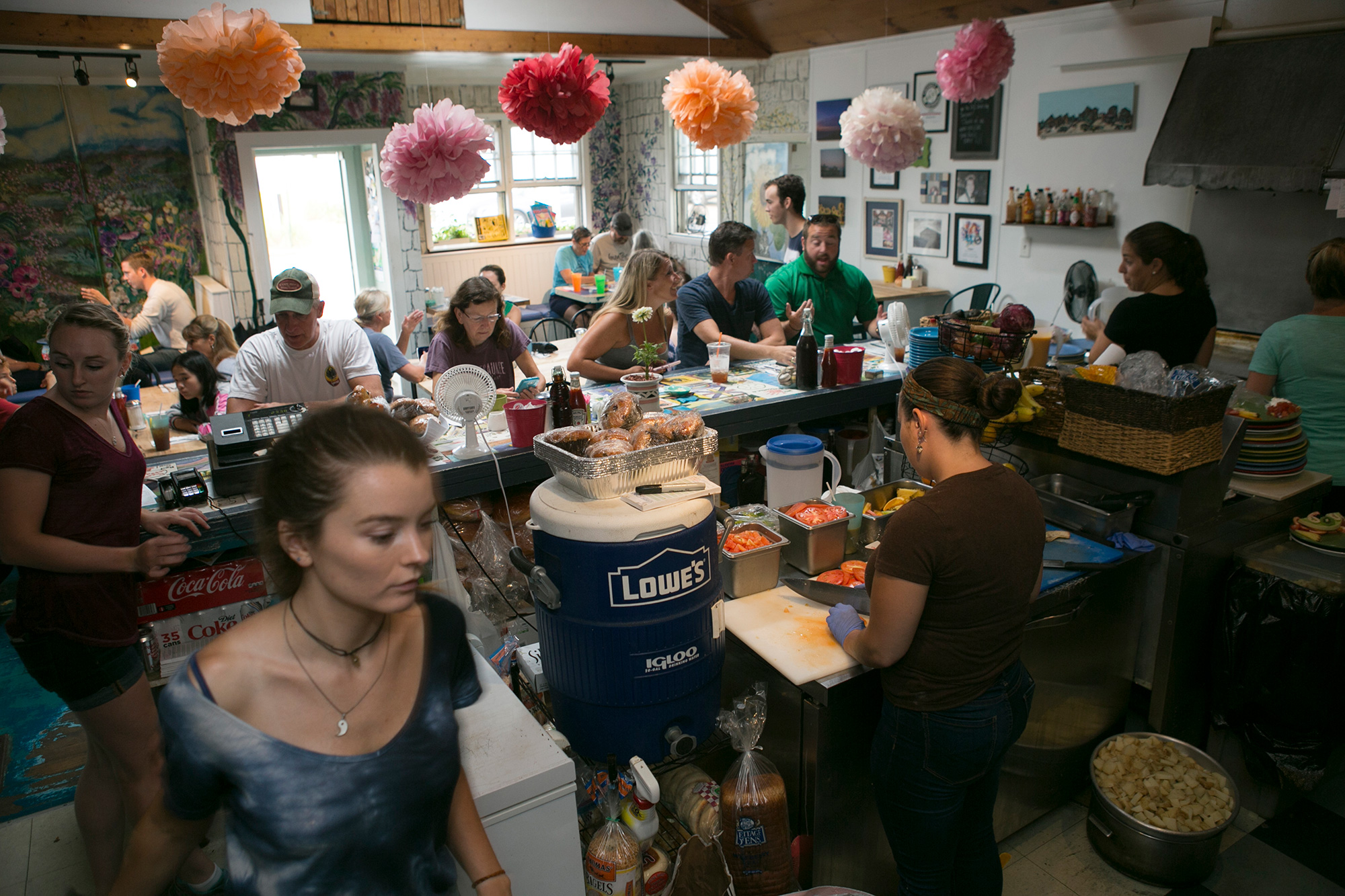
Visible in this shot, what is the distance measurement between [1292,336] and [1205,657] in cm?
136

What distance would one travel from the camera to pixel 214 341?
5.62 metres

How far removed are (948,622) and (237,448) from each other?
7.10 feet

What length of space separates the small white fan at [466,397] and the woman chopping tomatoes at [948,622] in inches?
59.3

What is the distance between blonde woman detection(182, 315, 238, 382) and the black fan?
613 cm

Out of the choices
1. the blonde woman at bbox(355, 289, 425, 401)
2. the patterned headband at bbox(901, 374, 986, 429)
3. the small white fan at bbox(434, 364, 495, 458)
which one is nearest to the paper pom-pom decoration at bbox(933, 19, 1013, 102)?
the blonde woman at bbox(355, 289, 425, 401)

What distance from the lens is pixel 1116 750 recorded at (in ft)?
10.1

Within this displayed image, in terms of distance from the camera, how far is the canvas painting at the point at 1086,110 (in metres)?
6.12

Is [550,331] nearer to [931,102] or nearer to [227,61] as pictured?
[931,102]

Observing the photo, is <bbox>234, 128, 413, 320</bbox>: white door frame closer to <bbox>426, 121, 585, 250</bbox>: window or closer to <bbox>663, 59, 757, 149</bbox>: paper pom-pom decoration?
<bbox>426, 121, 585, 250</bbox>: window

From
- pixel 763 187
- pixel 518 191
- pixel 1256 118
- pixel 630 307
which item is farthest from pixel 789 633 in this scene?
pixel 518 191

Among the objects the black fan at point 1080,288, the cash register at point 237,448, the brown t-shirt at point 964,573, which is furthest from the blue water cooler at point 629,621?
the black fan at point 1080,288

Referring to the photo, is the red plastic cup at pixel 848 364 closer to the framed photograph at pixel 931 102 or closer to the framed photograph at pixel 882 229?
the framed photograph at pixel 931 102

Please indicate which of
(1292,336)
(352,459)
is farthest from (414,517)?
(1292,336)

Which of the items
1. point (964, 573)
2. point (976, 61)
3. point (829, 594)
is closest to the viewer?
point (964, 573)
